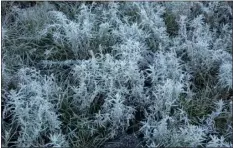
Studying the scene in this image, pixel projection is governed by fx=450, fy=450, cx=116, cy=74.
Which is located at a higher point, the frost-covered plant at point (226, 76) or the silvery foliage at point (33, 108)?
the frost-covered plant at point (226, 76)

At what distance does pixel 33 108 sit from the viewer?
251 cm

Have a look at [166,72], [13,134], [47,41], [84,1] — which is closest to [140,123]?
[166,72]

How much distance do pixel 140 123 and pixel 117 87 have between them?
10.2 inches

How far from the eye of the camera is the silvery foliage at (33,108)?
239 cm

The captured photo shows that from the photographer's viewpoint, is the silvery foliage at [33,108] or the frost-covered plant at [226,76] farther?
the frost-covered plant at [226,76]

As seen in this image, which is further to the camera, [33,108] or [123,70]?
[123,70]

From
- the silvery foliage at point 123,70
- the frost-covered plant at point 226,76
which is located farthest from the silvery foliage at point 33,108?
the frost-covered plant at point 226,76

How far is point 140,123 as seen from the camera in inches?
101

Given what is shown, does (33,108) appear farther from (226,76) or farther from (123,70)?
(226,76)

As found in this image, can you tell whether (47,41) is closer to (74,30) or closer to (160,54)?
(74,30)

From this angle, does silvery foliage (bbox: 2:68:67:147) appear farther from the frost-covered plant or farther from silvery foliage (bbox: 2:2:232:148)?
the frost-covered plant

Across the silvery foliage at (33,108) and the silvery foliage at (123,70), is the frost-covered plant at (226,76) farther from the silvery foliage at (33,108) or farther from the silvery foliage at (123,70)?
the silvery foliage at (33,108)

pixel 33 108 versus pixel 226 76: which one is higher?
pixel 226 76

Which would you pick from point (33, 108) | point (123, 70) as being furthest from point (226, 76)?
point (33, 108)
